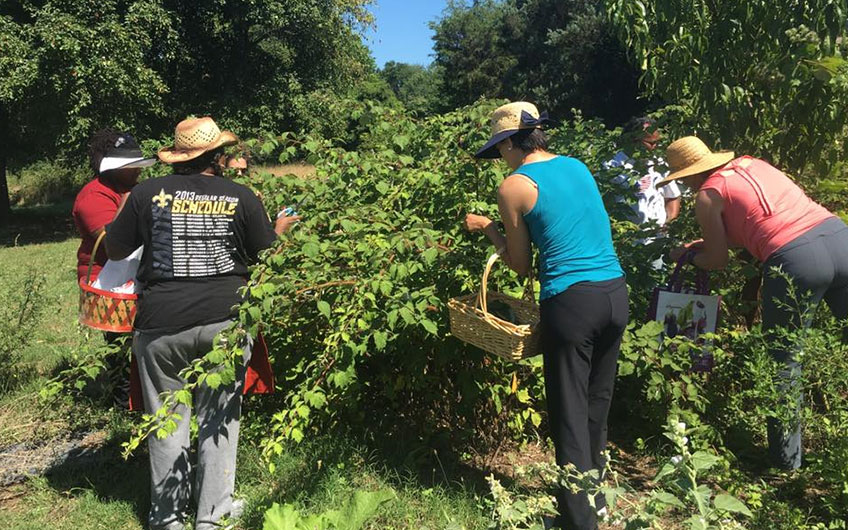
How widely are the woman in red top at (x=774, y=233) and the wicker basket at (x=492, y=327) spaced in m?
0.91

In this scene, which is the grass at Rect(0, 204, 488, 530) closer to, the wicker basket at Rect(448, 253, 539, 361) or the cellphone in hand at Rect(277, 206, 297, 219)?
the wicker basket at Rect(448, 253, 539, 361)

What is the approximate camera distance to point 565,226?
2.40 m

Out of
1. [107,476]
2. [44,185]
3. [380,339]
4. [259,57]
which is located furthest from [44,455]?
[44,185]

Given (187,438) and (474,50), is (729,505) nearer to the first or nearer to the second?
(187,438)

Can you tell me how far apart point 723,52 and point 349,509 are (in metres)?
3.08

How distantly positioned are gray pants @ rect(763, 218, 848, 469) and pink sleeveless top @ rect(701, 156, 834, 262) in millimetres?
42

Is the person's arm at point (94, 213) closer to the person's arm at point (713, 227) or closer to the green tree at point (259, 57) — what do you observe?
the person's arm at point (713, 227)

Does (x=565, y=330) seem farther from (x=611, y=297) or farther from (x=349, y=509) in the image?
(x=349, y=509)

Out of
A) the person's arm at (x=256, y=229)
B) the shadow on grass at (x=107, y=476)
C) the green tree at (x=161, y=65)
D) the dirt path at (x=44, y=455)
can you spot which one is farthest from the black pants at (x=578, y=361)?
the green tree at (x=161, y=65)

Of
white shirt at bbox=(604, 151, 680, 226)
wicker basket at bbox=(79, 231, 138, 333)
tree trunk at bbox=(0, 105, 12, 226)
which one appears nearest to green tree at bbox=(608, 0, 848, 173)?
white shirt at bbox=(604, 151, 680, 226)

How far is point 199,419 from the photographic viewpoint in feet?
9.05

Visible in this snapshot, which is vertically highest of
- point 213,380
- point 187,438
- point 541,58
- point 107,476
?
point 541,58

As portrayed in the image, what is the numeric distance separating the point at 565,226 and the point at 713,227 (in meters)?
0.92

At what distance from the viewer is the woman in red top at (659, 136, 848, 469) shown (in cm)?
283
